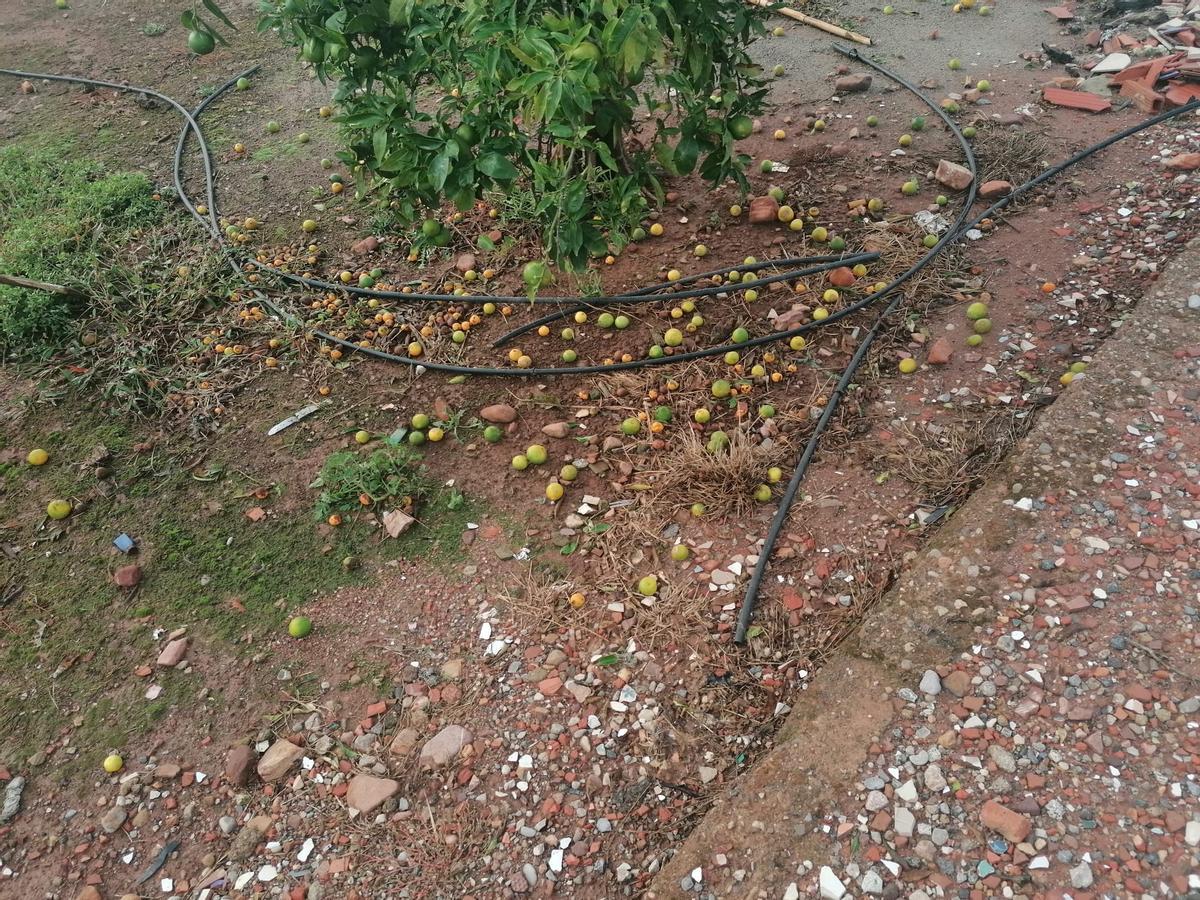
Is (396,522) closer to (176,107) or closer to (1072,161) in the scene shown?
(1072,161)

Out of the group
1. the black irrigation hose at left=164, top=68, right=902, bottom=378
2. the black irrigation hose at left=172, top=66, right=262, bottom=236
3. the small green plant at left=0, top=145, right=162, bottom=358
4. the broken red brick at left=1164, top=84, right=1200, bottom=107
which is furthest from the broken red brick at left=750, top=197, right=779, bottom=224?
the small green plant at left=0, top=145, right=162, bottom=358

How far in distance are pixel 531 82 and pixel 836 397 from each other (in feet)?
6.16

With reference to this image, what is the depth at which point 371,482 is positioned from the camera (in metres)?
3.46

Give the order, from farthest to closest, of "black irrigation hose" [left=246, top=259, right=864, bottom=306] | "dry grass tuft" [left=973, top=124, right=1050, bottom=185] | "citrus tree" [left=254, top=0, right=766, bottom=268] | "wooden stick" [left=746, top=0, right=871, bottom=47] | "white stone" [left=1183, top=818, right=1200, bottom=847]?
"wooden stick" [left=746, top=0, right=871, bottom=47] < "dry grass tuft" [left=973, top=124, right=1050, bottom=185] < "black irrigation hose" [left=246, top=259, right=864, bottom=306] < "citrus tree" [left=254, top=0, right=766, bottom=268] < "white stone" [left=1183, top=818, right=1200, bottom=847]

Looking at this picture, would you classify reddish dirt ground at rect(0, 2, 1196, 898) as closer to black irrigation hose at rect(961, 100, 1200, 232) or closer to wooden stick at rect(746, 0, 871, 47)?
black irrigation hose at rect(961, 100, 1200, 232)

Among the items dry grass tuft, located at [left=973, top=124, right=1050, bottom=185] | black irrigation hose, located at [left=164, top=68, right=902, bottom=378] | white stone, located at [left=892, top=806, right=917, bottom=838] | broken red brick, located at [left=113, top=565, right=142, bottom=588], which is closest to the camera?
white stone, located at [left=892, top=806, right=917, bottom=838]

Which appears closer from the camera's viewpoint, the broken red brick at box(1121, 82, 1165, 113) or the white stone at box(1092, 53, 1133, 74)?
the broken red brick at box(1121, 82, 1165, 113)

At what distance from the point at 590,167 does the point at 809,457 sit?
5.29 feet

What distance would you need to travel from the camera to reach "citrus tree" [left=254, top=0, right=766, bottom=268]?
2707mm

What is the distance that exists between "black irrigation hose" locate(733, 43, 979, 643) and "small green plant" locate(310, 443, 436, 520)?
1.49 m

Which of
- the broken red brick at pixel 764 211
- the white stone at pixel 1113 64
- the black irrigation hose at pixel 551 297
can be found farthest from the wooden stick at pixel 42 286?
the white stone at pixel 1113 64

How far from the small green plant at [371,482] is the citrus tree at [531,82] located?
116 centimetres

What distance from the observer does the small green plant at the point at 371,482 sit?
3.44 metres

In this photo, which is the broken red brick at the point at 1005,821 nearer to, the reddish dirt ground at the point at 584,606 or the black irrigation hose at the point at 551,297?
the reddish dirt ground at the point at 584,606
